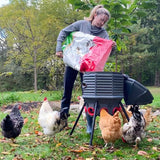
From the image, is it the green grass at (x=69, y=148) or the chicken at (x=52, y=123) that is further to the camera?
the chicken at (x=52, y=123)

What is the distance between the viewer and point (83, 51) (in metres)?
3.25

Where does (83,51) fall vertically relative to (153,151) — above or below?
above

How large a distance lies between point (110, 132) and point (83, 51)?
114 cm

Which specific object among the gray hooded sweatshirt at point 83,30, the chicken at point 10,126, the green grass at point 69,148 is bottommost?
the green grass at point 69,148

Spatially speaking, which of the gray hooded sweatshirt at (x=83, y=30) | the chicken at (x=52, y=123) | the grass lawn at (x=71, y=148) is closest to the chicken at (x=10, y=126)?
the grass lawn at (x=71, y=148)

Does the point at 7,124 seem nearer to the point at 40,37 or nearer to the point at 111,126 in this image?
the point at 111,126

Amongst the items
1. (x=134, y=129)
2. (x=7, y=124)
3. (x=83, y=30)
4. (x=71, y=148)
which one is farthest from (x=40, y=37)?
(x=134, y=129)

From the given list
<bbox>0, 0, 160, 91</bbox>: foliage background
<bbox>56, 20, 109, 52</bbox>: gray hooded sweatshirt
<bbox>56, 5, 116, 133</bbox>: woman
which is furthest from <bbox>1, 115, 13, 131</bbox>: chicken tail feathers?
<bbox>0, 0, 160, 91</bbox>: foliage background

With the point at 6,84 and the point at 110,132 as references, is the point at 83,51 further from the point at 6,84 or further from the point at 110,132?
the point at 6,84

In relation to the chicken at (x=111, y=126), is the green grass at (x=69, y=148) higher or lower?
lower

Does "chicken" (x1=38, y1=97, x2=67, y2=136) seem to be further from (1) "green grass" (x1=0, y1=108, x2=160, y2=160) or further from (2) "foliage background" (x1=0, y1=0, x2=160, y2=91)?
(2) "foliage background" (x1=0, y1=0, x2=160, y2=91)

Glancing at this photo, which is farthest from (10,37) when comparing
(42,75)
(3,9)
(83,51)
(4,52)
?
(83,51)

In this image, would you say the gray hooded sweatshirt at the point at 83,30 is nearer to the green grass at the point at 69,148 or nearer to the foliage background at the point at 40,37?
the green grass at the point at 69,148

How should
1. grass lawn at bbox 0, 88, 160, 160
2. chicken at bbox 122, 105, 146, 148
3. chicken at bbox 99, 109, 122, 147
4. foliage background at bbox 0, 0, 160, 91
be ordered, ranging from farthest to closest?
1. foliage background at bbox 0, 0, 160, 91
2. chicken at bbox 122, 105, 146, 148
3. chicken at bbox 99, 109, 122, 147
4. grass lawn at bbox 0, 88, 160, 160
